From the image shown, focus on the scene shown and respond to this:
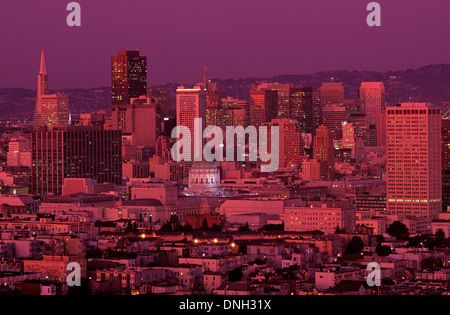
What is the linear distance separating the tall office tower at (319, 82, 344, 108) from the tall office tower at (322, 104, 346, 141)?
0.48 metres

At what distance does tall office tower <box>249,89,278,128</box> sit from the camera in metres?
135

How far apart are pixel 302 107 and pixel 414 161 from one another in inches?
2568

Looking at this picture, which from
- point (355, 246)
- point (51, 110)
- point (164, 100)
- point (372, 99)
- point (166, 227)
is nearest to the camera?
point (355, 246)

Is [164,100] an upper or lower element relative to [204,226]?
upper

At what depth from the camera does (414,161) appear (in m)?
75.6

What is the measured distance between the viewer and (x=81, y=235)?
54531 mm

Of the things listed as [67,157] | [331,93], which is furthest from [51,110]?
[67,157]

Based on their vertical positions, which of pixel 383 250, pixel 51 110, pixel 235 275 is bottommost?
pixel 235 275

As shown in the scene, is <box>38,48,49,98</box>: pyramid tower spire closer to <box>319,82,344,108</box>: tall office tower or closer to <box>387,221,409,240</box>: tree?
<box>319,82,344,108</box>: tall office tower

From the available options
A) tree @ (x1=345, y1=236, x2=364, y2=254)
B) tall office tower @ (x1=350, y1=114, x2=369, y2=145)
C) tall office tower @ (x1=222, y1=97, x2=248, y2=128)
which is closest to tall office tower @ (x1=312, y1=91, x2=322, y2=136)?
tall office tower @ (x1=350, y1=114, x2=369, y2=145)

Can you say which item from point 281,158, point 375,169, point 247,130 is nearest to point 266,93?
point 247,130

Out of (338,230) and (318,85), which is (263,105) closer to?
(318,85)

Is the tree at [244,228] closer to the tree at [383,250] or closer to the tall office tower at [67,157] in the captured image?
the tree at [383,250]

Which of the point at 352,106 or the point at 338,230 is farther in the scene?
the point at 352,106
